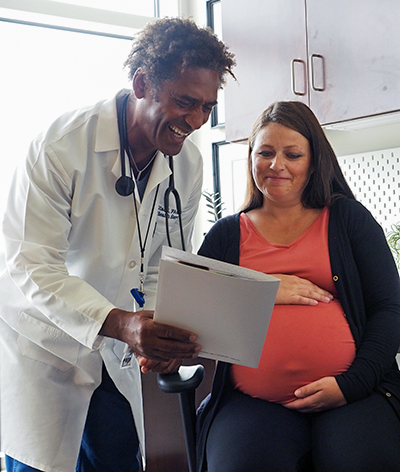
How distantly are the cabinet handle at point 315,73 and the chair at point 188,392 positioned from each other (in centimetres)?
115

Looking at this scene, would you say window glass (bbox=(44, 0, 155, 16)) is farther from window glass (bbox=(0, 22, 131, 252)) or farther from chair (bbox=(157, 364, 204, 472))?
chair (bbox=(157, 364, 204, 472))

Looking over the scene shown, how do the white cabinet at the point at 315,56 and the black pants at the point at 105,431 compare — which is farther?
the white cabinet at the point at 315,56

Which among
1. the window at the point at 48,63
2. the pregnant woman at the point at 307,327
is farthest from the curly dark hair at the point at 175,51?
the window at the point at 48,63

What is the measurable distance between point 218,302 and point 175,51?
593mm

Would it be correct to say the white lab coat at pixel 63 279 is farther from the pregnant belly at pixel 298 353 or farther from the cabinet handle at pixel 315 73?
the cabinet handle at pixel 315 73

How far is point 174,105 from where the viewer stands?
1.29 meters

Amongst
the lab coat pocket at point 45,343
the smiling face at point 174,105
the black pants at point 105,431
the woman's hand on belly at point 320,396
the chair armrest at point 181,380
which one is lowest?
the black pants at point 105,431

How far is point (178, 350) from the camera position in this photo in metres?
1.18

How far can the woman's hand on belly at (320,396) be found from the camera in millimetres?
1262

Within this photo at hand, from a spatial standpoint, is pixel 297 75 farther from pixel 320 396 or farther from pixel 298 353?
pixel 320 396

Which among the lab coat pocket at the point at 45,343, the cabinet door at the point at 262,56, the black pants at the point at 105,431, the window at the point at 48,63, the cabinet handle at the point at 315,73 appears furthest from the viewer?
the window at the point at 48,63

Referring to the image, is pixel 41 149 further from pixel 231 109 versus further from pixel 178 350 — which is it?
pixel 231 109

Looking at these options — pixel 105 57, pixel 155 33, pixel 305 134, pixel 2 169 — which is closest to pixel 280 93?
pixel 305 134

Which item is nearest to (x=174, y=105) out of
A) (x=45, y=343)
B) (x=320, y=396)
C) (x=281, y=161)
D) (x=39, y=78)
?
(x=281, y=161)
